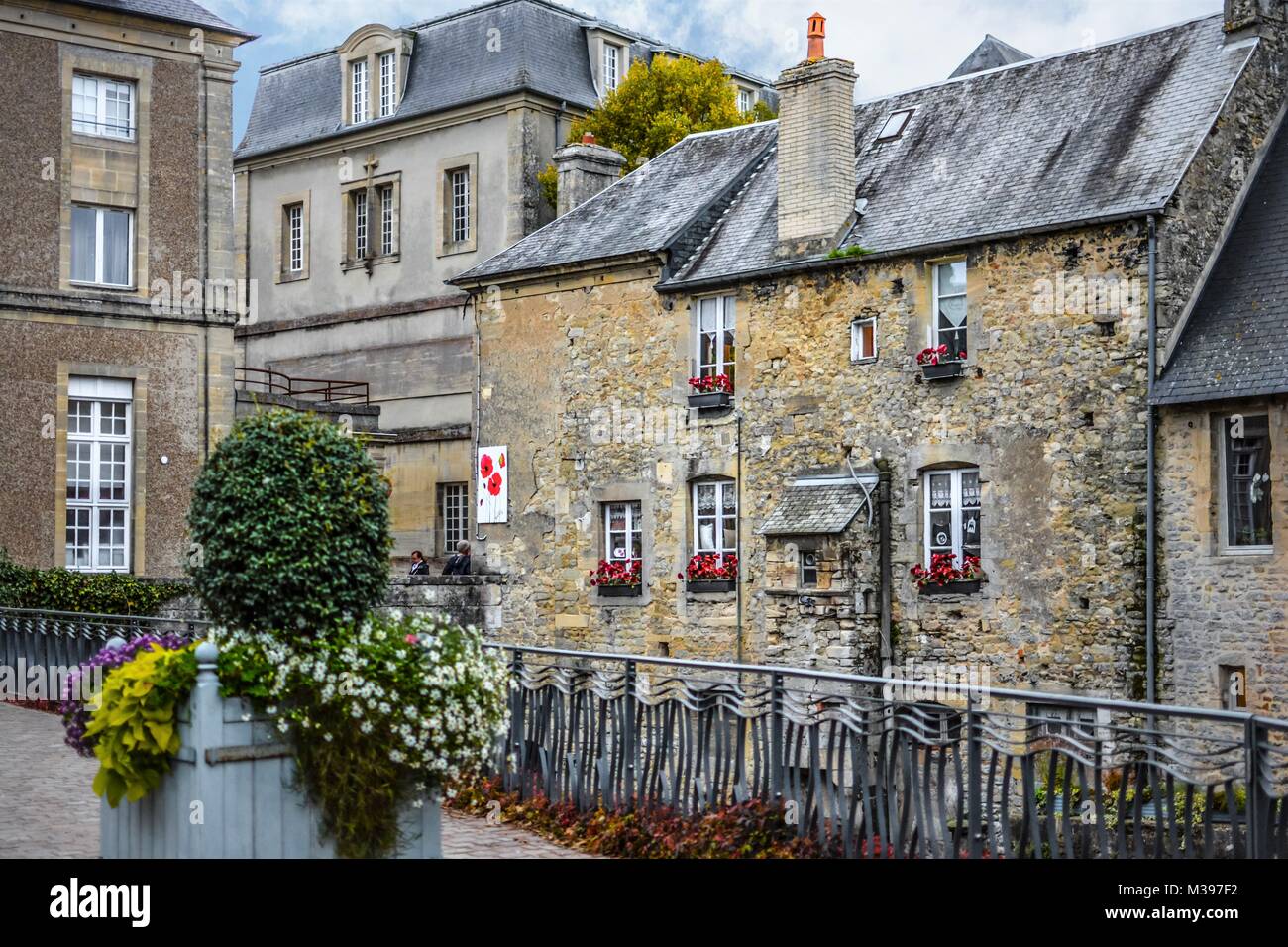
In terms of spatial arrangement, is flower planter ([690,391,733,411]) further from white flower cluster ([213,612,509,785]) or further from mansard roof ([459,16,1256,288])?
white flower cluster ([213,612,509,785])

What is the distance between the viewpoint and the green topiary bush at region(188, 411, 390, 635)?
833cm

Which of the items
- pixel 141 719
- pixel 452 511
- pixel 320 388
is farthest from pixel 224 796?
pixel 320 388

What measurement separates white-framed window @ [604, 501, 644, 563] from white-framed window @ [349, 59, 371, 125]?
16.2 metres

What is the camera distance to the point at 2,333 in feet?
83.1

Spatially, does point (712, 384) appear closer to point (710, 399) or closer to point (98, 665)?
point (710, 399)

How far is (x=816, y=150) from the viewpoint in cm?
2391

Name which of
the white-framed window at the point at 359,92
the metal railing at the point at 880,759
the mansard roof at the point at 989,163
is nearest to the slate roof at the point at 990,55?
the mansard roof at the point at 989,163

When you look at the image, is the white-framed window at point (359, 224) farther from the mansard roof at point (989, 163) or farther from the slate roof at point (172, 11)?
the mansard roof at point (989, 163)

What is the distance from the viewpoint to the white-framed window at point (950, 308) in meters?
21.8

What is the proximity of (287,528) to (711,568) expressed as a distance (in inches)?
625

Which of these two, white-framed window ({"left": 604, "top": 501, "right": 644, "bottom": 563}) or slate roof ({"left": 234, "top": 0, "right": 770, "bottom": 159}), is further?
slate roof ({"left": 234, "top": 0, "right": 770, "bottom": 159})

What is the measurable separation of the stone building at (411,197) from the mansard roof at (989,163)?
762 centimetres

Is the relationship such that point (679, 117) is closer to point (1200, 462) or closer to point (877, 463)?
point (877, 463)

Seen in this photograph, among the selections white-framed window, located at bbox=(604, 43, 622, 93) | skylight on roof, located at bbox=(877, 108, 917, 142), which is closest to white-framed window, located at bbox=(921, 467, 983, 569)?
skylight on roof, located at bbox=(877, 108, 917, 142)
